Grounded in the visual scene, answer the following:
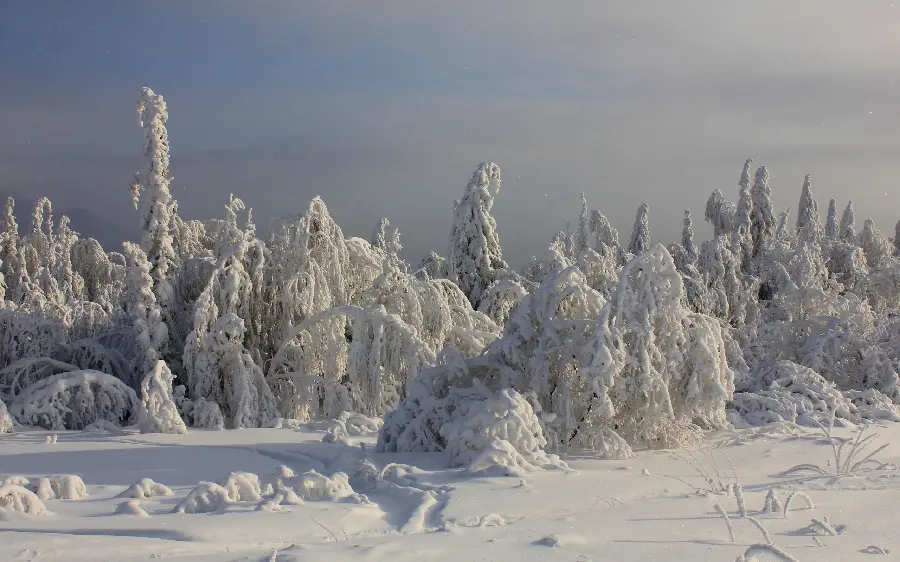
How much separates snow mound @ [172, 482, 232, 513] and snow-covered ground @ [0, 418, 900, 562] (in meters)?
0.12

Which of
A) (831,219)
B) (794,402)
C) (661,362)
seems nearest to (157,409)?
(661,362)

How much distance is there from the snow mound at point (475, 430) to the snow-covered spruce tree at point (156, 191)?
6.95 m

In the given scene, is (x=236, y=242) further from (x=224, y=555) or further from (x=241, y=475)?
(x=224, y=555)

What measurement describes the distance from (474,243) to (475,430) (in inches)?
636

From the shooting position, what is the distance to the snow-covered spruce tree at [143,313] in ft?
44.6

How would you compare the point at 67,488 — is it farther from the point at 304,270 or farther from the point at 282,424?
the point at 304,270

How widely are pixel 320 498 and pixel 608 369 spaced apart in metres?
4.22

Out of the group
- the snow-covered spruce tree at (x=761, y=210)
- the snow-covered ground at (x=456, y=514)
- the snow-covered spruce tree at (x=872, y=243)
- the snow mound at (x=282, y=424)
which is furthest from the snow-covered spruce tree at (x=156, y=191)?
the snow-covered spruce tree at (x=872, y=243)

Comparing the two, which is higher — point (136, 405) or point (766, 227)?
point (766, 227)

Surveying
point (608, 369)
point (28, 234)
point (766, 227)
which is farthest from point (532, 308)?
point (28, 234)

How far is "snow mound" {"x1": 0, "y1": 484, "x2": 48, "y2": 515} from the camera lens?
5.48 meters

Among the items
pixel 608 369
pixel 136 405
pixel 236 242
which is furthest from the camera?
pixel 236 242

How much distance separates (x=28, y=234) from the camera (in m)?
45.0

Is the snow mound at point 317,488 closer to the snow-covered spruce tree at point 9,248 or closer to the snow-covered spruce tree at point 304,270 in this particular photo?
the snow-covered spruce tree at point 304,270
